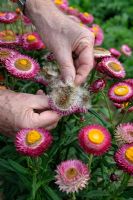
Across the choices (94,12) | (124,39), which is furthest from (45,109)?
(94,12)

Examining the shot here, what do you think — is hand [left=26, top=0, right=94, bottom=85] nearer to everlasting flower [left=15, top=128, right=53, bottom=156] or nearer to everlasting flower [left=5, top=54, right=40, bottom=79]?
everlasting flower [left=5, top=54, right=40, bottom=79]

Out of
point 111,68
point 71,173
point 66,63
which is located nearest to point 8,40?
point 66,63

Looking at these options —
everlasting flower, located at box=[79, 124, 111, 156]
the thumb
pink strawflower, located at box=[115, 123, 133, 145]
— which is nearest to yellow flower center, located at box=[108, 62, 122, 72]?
the thumb

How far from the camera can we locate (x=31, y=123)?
1.98 metres

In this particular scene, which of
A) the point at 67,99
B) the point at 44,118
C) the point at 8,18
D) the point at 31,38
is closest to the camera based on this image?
the point at 44,118

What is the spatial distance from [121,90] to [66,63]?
325 mm

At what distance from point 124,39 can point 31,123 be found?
3.75 metres

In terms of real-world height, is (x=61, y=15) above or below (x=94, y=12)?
above

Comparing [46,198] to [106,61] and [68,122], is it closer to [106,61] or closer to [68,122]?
[68,122]

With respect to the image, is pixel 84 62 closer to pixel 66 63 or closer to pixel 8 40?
pixel 66 63

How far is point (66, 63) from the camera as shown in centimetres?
228

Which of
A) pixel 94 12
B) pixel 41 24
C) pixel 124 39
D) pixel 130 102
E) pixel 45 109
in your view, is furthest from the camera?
pixel 94 12

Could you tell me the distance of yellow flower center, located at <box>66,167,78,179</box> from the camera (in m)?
1.87

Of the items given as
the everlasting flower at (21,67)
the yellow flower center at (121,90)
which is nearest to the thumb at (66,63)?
the everlasting flower at (21,67)
